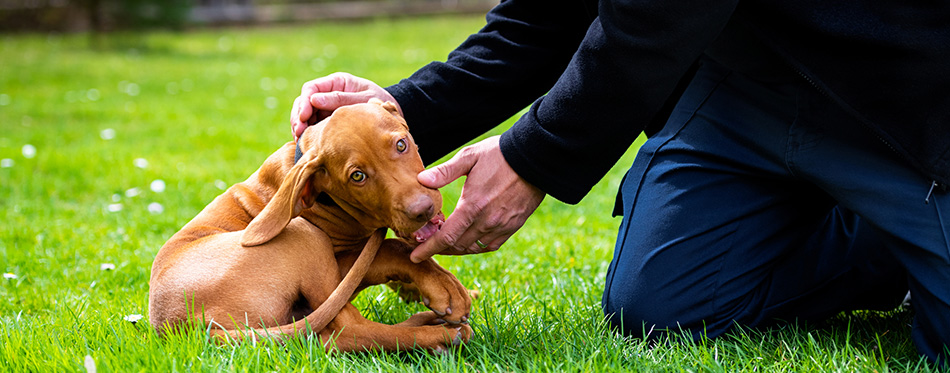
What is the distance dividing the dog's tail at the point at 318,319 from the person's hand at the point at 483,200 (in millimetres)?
166

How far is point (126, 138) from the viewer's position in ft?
21.5

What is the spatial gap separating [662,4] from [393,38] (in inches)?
554

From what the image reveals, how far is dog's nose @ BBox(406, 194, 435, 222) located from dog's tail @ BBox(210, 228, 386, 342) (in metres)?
0.23

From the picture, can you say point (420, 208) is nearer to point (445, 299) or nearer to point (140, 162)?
point (445, 299)

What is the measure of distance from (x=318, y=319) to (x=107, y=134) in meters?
5.17

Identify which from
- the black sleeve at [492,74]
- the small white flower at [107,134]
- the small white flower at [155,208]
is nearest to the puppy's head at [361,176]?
the black sleeve at [492,74]

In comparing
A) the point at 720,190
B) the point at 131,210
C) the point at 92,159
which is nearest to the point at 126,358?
the point at 720,190

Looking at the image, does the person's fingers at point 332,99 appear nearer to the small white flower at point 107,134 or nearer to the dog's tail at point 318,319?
the dog's tail at point 318,319

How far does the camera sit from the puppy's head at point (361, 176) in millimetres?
2123

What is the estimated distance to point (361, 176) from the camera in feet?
6.99

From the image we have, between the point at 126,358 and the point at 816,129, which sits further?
the point at 816,129

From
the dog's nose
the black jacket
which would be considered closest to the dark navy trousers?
the black jacket

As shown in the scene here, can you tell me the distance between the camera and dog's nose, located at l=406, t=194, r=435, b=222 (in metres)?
2.11

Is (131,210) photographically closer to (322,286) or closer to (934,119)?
(322,286)
